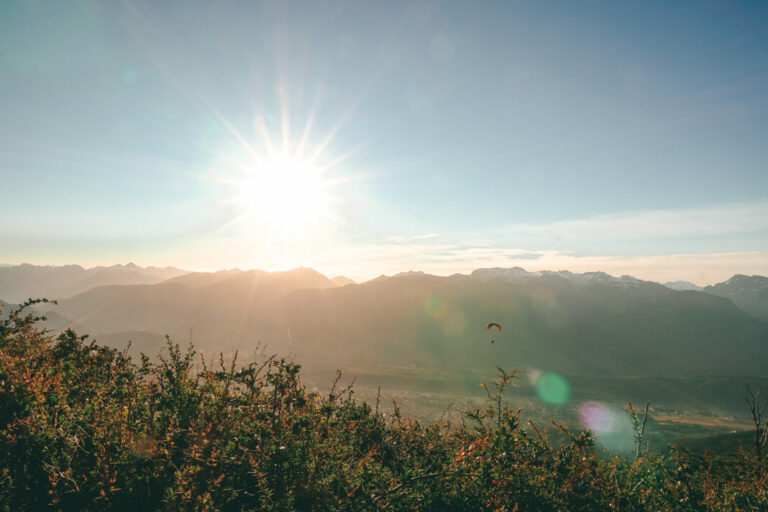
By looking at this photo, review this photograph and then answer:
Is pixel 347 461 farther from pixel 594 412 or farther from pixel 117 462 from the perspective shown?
pixel 594 412

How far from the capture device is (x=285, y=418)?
566cm

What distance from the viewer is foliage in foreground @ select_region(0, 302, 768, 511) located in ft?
13.3

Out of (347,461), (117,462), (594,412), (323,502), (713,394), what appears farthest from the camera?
(713,394)

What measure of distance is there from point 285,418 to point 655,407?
772 ft

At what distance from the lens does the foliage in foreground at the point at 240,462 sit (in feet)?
13.3

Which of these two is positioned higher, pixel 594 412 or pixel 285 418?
pixel 285 418

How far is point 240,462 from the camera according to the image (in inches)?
181

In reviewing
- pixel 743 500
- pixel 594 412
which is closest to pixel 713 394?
pixel 594 412

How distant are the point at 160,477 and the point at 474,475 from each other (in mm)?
4442

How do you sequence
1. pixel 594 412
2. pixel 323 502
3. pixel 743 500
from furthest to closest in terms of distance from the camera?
pixel 594 412, pixel 743 500, pixel 323 502

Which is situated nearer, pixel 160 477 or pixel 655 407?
pixel 160 477

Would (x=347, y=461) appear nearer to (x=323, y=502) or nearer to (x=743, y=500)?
(x=323, y=502)

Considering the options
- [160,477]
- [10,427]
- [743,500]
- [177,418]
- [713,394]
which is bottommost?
[713,394]

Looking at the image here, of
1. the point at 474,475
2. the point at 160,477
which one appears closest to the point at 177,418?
the point at 160,477
